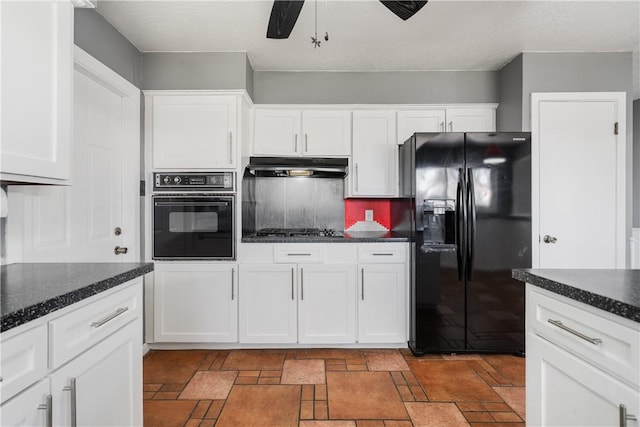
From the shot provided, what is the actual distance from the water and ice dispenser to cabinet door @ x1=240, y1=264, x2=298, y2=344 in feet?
3.69

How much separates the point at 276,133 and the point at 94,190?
1.55 m

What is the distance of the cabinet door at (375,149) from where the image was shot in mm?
3223

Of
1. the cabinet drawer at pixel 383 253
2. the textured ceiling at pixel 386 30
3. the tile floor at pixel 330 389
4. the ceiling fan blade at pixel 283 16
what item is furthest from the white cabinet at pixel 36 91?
the cabinet drawer at pixel 383 253

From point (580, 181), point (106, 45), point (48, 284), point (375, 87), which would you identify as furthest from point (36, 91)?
point (580, 181)

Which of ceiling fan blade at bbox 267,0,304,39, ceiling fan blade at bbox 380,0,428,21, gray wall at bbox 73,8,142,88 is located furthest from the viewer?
gray wall at bbox 73,8,142,88

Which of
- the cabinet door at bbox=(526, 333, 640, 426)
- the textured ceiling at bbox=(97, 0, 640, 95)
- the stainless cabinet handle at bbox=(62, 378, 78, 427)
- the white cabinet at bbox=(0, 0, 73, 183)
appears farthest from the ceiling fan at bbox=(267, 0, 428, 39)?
the stainless cabinet handle at bbox=(62, 378, 78, 427)

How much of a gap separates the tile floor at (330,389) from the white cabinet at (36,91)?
4.87ft

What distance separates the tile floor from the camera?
193cm

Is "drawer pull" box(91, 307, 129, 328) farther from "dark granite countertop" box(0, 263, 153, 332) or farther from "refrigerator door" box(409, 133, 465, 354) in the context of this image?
"refrigerator door" box(409, 133, 465, 354)

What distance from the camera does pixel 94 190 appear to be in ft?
7.52

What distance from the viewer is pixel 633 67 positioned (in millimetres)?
3107

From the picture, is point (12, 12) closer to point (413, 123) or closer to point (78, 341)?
point (78, 341)

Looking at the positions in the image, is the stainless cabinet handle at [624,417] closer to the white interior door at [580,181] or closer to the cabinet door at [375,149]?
the white interior door at [580,181]

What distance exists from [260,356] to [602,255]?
9.63ft
